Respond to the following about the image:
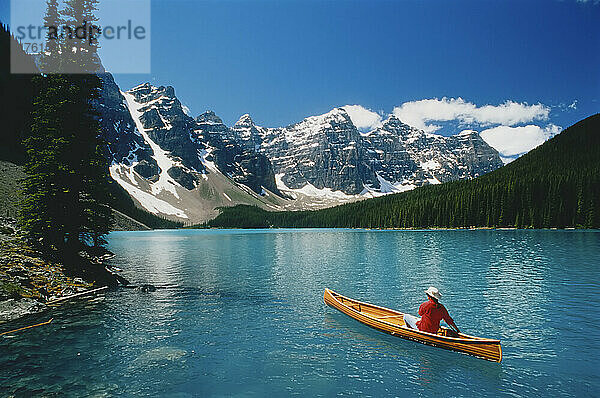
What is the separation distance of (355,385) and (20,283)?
24861mm

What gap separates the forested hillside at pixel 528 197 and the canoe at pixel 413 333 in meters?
138

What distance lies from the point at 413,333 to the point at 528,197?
472 feet

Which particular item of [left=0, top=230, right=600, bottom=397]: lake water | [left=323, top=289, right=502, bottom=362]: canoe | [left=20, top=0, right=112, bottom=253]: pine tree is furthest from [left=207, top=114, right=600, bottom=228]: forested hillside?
[left=20, top=0, right=112, bottom=253]: pine tree

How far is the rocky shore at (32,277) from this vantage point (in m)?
22.6

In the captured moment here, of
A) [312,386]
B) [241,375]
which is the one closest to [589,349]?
[312,386]

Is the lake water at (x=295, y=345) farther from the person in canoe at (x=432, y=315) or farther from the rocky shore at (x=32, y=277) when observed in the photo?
the rocky shore at (x=32, y=277)

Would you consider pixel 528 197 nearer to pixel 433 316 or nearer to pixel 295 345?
pixel 433 316

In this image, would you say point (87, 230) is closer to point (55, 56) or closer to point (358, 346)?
point (55, 56)

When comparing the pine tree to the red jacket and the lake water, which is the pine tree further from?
the red jacket

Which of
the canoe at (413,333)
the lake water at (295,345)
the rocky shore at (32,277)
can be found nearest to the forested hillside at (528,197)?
the lake water at (295,345)

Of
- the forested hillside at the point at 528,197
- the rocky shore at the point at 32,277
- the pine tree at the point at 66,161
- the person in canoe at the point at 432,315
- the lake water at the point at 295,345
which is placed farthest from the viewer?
the forested hillside at the point at 528,197

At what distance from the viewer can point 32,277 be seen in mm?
25328

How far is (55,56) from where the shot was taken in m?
30.3

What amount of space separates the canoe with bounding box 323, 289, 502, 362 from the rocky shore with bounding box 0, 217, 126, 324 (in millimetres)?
21595
